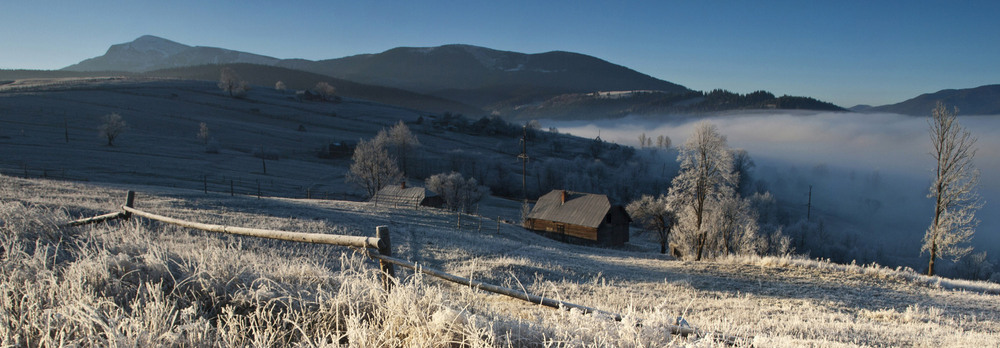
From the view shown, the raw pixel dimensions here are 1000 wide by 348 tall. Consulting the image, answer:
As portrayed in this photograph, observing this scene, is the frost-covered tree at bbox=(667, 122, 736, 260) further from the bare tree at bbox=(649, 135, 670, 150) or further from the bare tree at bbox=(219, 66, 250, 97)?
the bare tree at bbox=(649, 135, 670, 150)

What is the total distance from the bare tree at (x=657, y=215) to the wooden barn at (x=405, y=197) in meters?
22.8

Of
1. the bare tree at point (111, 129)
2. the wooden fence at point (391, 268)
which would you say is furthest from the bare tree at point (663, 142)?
the wooden fence at point (391, 268)

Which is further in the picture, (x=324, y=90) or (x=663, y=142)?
(x=663, y=142)

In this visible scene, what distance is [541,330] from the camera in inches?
136

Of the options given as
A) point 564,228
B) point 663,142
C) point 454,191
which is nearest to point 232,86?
point 454,191

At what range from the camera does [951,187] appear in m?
22.2

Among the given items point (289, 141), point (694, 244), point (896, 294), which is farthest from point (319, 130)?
point (896, 294)

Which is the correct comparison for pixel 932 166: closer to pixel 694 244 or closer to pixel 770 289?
pixel 694 244

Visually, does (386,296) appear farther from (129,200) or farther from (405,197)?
(405,197)

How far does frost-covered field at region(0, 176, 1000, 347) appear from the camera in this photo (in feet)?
10.6


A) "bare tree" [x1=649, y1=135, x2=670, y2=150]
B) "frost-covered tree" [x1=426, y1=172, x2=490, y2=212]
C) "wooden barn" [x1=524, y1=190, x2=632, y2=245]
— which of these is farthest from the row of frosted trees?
"bare tree" [x1=649, y1=135, x2=670, y2=150]

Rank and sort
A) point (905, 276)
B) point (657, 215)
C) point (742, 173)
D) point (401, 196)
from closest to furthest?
point (905, 276) → point (401, 196) → point (657, 215) → point (742, 173)

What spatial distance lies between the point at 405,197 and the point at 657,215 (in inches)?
1023

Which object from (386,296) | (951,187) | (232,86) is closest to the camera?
(386,296)
